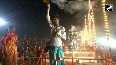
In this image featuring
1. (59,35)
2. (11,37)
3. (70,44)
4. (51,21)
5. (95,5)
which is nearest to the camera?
(59,35)

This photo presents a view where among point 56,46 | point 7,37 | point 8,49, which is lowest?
point 8,49

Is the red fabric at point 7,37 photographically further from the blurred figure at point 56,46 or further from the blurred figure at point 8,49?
the blurred figure at point 56,46

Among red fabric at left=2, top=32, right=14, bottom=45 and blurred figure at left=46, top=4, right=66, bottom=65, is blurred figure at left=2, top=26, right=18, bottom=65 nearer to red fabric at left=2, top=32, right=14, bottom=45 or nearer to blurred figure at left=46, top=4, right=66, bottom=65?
red fabric at left=2, top=32, right=14, bottom=45

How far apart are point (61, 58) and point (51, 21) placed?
4.52 ft

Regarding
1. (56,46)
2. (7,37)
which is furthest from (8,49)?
(56,46)

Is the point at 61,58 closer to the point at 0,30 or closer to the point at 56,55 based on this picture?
the point at 56,55

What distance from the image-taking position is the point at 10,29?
4711 millimetres

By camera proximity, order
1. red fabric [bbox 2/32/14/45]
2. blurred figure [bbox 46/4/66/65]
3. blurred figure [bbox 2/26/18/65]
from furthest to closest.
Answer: blurred figure [bbox 2/26/18/65], red fabric [bbox 2/32/14/45], blurred figure [bbox 46/4/66/65]

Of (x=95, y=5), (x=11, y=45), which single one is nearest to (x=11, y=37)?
(x=11, y=45)

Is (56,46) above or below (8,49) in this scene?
above

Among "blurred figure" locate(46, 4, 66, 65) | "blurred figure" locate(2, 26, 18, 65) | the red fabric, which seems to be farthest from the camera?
"blurred figure" locate(2, 26, 18, 65)

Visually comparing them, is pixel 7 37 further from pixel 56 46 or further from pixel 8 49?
pixel 56 46

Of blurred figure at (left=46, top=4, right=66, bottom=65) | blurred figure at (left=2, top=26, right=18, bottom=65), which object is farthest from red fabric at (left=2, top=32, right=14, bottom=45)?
blurred figure at (left=46, top=4, right=66, bottom=65)

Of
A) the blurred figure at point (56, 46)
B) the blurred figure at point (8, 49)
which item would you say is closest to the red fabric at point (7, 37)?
the blurred figure at point (8, 49)
